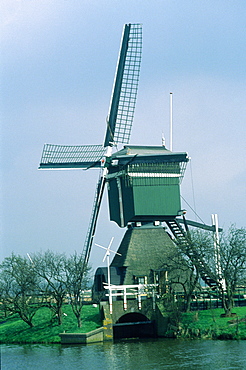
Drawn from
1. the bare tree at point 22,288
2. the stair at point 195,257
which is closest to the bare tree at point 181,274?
the stair at point 195,257

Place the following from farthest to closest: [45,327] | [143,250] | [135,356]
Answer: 1. [143,250]
2. [45,327]
3. [135,356]

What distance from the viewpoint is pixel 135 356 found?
117 feet

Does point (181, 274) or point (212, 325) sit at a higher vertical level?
point (181, 274)

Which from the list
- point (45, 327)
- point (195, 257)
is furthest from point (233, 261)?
point (45, 327)

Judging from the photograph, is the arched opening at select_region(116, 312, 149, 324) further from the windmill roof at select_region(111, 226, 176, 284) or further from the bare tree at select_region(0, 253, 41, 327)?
the bare tree at select_region(0, 253, 41, 327)

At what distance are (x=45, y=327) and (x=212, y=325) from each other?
13.3 meters

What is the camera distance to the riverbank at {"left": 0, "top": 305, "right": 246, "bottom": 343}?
136 ft

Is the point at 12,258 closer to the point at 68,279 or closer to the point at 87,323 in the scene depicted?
the point at 68,279

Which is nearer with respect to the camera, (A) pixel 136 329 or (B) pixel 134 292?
(B) pixel 134 292

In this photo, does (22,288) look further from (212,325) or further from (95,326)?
(212,325)

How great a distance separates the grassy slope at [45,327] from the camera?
45.5 metres

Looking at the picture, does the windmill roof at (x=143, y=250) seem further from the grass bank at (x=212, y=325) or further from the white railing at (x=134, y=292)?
the grass bank at (x=212, y=325)

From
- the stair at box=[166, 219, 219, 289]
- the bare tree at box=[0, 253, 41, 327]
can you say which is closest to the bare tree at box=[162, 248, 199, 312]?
the stair at box=[166, 219, 219, 289]

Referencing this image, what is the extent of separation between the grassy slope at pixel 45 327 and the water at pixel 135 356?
2986 millimetres
